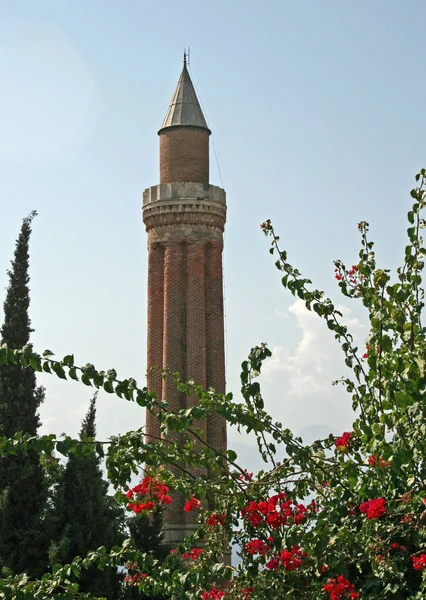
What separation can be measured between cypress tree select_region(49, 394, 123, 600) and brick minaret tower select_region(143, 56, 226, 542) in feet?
19.7

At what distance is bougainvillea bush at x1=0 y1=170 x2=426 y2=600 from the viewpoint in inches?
204

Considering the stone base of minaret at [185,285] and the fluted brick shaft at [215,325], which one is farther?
the fluted brick shaft at [215,325]

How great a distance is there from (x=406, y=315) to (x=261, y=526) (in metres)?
1.65

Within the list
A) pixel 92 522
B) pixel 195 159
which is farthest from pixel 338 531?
pixel 195 159

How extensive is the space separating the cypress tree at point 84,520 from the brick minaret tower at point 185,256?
5993 millimetres

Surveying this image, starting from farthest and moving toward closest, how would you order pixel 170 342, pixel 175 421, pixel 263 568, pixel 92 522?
pixel 170 342 < pixel 92 522 < pixel 263 568 < pixel 175 421

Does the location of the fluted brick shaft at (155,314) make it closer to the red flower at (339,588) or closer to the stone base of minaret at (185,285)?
the stone base of minaret at (185,285)

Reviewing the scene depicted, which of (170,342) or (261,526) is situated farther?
(170,342)

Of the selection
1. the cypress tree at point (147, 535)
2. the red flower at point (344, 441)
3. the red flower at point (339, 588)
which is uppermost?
the cypress tree at point (147, 535)

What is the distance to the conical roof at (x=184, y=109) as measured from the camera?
84.8 feet

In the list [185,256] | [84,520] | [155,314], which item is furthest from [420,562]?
[185,256]

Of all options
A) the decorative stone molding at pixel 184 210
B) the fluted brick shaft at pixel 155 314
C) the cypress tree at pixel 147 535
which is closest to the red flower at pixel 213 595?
the cypress tree at pixel 147 535

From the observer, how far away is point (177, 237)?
25.7 m

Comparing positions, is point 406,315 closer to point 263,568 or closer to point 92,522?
point 263,568
